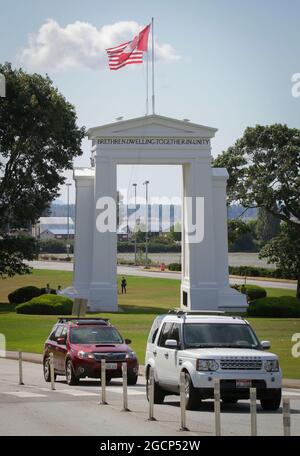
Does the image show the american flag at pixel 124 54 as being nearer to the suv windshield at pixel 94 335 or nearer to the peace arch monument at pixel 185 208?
the peace arch monument at pixel 185 208

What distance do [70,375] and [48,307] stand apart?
113ft

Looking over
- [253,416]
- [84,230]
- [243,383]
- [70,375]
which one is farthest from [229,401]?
[84,230]

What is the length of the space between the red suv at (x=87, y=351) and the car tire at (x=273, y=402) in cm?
759

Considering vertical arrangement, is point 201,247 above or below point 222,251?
above

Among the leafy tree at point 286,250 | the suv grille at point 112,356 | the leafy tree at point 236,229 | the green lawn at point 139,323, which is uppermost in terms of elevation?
the leafy tree at point 236,229

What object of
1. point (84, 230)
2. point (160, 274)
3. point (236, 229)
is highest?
point (236, 229)

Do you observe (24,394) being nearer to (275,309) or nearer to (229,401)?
(229,401)

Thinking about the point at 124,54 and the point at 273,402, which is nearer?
the point at 273,402

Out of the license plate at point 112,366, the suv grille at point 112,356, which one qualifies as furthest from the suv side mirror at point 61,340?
the license plate at point 112,366

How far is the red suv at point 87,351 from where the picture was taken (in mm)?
28406

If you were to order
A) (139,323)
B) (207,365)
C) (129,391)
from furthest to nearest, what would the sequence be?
(139,323), (129,391), (207,365)

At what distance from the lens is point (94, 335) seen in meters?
30.0

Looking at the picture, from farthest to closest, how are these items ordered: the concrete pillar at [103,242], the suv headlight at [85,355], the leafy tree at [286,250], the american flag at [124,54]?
the leafy tree at [286,250] < the concrete pillar at [103,242] < the american flag at [124,54] < the suv headlight at [85,355]
